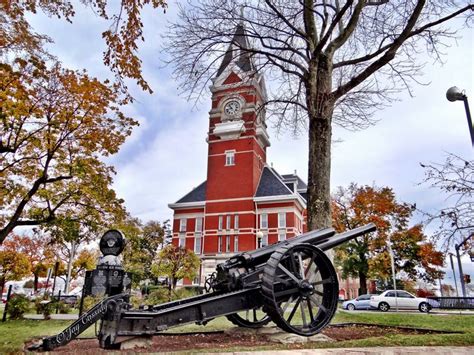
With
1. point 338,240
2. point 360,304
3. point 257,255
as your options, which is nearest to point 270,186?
point 360,304

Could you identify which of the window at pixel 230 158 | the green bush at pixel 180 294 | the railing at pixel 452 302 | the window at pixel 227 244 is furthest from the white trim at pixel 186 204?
the railing at pixel 452 302

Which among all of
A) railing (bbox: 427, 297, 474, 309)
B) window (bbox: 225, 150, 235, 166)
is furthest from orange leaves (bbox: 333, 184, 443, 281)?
window (bbox: 225, 150, 235, 166)

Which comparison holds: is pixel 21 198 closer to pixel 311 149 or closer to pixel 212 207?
pixel 311 149

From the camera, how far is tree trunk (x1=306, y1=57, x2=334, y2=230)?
8.94 m

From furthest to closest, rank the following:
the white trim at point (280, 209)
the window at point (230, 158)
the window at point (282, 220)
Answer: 1. the window at point (230, 158)
2. the white trim at point (280, 209)
3. the window at point (282, 220)

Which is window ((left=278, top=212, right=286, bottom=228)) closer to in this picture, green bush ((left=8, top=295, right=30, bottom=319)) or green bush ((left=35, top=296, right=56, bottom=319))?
green bush ((left=35, top=296, right=56, bottom=319))

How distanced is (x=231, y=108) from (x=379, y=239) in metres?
22.1

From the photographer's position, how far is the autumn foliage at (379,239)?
31766 millimetres

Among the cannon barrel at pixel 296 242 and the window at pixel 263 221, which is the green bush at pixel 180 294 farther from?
the window at pixel 263 221

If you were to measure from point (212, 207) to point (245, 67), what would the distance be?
30088mm

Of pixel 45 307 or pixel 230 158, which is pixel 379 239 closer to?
pixel 230 158

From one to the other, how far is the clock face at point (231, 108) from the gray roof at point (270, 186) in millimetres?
8420

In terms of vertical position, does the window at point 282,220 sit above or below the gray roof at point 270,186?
below

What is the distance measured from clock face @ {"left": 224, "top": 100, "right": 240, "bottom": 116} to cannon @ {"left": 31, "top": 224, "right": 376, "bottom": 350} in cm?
3765
